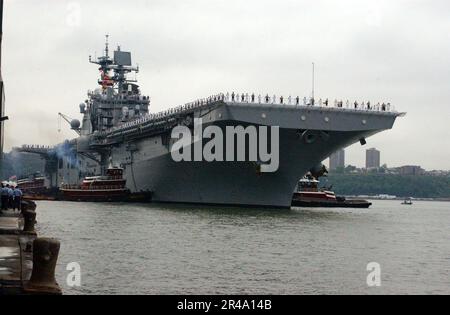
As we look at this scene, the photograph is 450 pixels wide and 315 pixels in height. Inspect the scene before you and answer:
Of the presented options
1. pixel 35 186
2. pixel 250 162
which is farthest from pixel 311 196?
pixel 35 186

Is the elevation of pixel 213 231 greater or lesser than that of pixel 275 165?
lesser

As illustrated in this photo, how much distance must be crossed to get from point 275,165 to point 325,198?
25.5 meters

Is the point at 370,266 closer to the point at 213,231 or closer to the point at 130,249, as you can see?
the point at 130,249

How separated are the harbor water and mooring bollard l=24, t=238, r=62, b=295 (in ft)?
11.8

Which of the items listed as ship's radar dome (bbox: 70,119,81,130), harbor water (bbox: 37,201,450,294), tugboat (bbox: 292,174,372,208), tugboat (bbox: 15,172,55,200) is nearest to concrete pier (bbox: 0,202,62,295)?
harbor water (bbox: 37,201,450,294)

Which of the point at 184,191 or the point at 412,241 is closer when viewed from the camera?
the point at 412,241

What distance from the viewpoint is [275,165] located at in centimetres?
4488

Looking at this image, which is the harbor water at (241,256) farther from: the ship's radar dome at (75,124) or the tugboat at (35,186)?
the tugboat at (35,186)

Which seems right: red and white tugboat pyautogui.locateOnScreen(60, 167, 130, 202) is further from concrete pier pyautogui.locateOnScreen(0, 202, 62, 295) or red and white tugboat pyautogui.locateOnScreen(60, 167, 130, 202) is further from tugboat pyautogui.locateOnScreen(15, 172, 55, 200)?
concrete pier pyautogui.locateOnScreen(0, 202, 62, 295)

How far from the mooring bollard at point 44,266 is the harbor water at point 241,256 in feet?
11.8

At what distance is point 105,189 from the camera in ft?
192

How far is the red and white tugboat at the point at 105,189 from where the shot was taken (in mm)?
57219

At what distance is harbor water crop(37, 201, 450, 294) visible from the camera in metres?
16.6
